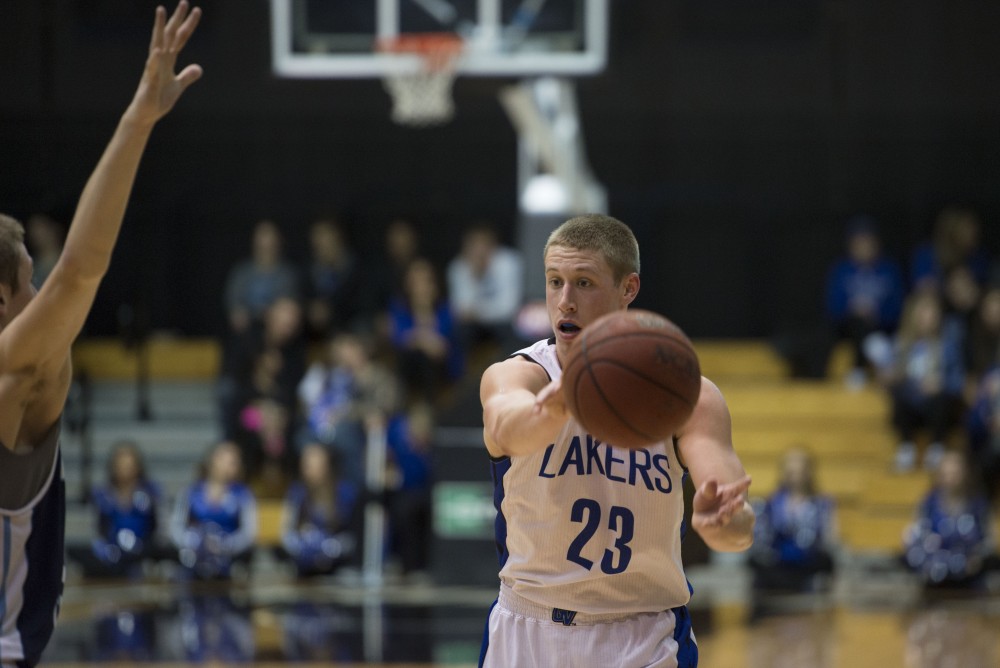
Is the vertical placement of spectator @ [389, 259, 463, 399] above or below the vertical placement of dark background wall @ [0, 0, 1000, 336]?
below

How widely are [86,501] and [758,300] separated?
7.62 m

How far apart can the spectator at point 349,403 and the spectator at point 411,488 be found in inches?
9.7

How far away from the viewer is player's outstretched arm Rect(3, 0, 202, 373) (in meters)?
3.04

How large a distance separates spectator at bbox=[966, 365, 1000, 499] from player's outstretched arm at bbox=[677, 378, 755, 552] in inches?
371

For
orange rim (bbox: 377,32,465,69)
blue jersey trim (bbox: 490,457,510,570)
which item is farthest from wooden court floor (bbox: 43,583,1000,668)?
blue jersey trim (bbox: 490,457,510,570)

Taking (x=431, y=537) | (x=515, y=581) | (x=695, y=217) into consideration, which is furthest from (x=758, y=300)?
(x=515, y=581)

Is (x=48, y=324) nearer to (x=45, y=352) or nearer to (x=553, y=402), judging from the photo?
(x=45, y=352)

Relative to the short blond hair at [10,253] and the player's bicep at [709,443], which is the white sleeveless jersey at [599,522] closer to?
the player's bicep at [709,443]

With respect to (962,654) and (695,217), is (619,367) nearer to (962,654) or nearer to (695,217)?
(962,654)

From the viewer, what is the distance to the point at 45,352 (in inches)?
123

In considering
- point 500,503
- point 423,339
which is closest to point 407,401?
point 423,339

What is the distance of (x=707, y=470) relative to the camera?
3.17 metres

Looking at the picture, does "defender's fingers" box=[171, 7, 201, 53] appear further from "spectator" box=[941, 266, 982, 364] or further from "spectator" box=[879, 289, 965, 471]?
"spectator" box=[941, 266, 982, 364]

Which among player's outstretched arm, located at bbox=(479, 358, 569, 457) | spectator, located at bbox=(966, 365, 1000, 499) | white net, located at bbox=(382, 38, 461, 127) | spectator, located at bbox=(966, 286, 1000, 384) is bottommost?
spectator, located at bbox=(966, 365, 1000, 499)
